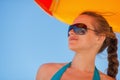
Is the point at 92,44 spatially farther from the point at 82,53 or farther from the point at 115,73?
the point at 115,73

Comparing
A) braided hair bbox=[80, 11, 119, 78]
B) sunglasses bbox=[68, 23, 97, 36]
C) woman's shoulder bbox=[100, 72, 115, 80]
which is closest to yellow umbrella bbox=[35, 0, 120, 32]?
braided hair bbox=[80, 11, 119, 78]

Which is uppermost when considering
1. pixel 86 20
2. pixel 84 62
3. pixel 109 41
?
pixel 86 20

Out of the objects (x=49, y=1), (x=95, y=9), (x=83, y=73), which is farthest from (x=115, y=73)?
(x=49, y=1)

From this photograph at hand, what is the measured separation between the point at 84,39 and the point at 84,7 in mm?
315

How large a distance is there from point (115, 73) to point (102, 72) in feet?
0.33

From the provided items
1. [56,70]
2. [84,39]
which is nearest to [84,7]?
[84,39]

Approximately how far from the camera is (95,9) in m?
2.54

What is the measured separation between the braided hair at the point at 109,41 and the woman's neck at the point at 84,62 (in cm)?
12

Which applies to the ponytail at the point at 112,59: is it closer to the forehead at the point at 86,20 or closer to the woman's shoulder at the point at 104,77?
the woman's shoulder at the point at 104,77

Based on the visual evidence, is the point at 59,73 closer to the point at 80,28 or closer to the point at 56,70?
the point at 56,70

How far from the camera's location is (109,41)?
2.55 m

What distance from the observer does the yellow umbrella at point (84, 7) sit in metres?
2.50

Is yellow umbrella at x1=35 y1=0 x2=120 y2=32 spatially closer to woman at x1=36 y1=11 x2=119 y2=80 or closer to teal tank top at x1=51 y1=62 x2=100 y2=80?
woman at x1=36 y1=11 x2=119 y2=80

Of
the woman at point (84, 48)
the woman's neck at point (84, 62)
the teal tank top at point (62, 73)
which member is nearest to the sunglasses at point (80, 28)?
the woman at point (84, 48)
